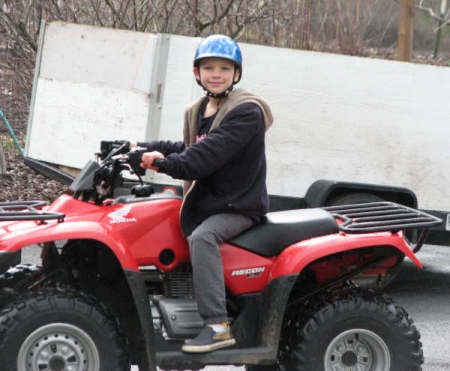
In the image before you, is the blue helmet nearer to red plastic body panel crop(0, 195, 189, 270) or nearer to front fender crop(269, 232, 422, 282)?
red plastic body panel crop(0, 195, 189, 270)

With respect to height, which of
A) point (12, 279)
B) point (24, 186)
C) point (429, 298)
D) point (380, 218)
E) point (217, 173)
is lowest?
point (429, 298)

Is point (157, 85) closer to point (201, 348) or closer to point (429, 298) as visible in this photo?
point (429, 298)

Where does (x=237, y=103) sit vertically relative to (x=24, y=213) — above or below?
above

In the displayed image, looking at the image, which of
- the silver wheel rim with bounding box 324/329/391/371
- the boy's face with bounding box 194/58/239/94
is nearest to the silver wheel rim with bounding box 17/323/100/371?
the silver wheel rim with bounding box 324/329/391/371

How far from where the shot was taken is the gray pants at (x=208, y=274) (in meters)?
4.20

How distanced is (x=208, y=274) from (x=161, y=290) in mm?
420

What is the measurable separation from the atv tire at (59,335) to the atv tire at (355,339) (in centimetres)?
98

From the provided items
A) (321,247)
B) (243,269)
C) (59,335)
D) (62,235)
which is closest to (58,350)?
(59,335)

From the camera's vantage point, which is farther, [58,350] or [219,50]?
[219,50]

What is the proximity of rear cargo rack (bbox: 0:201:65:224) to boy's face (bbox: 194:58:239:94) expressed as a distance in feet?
3.52

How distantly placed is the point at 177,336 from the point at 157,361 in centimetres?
17

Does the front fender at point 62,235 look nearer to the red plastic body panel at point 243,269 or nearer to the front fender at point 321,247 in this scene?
the red plastic body panel at point 243,269

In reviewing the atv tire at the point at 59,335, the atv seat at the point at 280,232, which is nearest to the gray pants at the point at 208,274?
the atv seat at the point at 280,232

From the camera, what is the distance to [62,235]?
4082 millimetres
